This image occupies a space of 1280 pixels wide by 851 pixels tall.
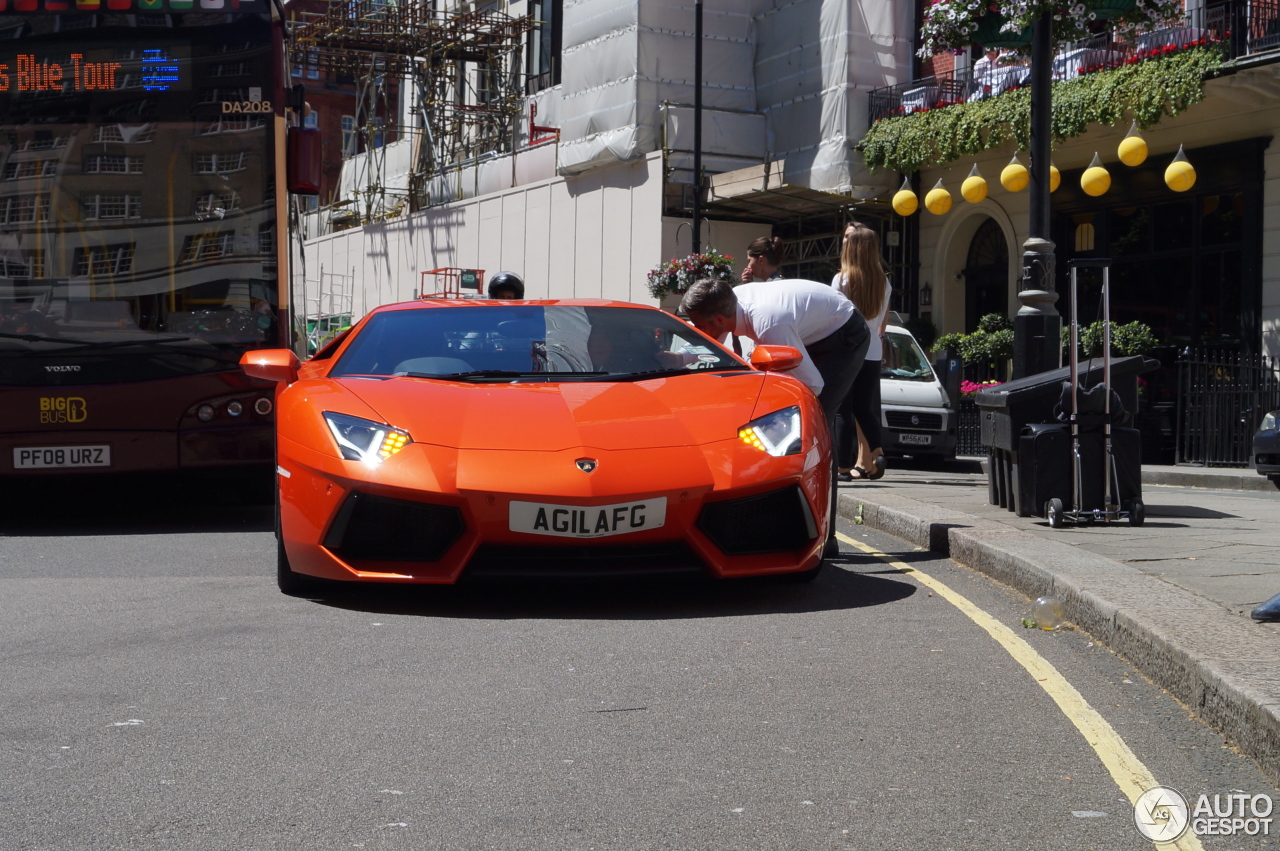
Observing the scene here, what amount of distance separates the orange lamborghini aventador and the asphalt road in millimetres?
232

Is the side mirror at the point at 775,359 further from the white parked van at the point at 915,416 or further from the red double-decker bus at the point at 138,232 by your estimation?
the white parked van at the point at 915,416

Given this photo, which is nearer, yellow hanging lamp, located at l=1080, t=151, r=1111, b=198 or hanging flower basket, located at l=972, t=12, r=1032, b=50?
hanging flower basket, located at l=972, t=12, r=1032, b=50

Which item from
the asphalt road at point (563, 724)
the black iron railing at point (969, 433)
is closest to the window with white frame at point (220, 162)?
the asphalt road at point (563, 724)

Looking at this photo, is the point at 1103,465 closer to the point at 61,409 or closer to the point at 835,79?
the point at 61,409

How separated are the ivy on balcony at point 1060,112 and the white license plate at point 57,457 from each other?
574 inches

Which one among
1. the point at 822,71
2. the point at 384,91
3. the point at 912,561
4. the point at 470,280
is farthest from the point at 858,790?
the point at 384,91

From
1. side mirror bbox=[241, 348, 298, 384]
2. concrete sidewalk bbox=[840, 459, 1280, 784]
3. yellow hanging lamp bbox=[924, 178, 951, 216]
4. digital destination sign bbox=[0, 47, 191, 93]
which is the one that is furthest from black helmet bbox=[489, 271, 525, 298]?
yellow hanging lamp bbox=[924, 178, 951, 216]

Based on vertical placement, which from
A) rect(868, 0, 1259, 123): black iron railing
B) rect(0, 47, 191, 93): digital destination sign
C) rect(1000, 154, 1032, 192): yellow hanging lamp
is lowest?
rect(0, 47, 191, 93): digital destination sign

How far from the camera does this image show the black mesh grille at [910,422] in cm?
1738

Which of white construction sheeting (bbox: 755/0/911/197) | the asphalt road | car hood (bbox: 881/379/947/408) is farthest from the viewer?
white construction sheeting (bbox: 755/0/911/197)

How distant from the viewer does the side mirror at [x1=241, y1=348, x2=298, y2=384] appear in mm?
6825

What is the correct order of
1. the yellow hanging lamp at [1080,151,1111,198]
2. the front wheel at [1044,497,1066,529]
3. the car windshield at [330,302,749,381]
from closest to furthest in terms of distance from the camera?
the car windshield at [330,302,749,381] → the front wheel at [1044,497,1066,529] → the yellow hanging lamp at [1080,151,1111,198]

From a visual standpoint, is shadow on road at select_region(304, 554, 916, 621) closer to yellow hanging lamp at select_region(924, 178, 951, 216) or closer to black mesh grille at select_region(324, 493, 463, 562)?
black mesh grille at select_region(324, 493, 463, 562)

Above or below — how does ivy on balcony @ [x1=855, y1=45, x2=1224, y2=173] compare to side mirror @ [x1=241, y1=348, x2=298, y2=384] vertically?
above
